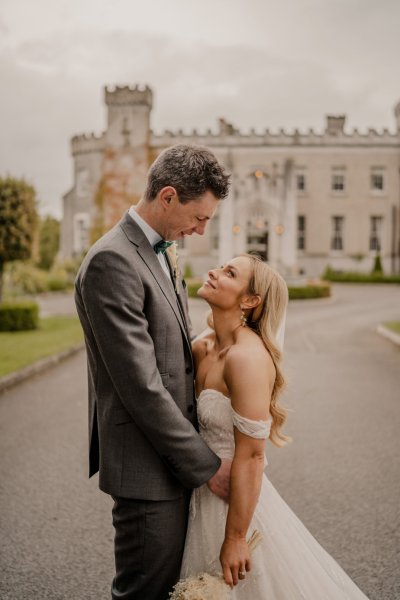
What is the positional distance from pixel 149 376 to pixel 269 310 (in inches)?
27.1

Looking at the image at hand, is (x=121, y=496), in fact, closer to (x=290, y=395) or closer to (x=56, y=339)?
(x=290, y=395)

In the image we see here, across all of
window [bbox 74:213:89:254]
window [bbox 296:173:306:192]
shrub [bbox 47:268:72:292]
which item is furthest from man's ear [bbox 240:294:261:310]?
window [bbox 74:213:89:254]

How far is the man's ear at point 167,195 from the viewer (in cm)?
241

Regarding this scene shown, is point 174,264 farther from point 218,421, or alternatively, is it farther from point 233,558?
point 233,558

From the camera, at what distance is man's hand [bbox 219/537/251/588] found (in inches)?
95.0

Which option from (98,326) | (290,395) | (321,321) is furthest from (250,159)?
(98,326)

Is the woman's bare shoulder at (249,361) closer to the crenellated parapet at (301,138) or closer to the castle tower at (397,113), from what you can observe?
the crenellated parapet at (301,138)

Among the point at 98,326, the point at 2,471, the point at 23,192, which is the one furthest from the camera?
the point at 23,192

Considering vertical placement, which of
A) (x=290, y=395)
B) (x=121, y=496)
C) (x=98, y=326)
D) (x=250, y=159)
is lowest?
(x=290, y=395)

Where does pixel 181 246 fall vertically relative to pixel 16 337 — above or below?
above

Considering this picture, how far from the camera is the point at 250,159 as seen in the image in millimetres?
46750

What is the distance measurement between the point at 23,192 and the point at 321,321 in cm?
999

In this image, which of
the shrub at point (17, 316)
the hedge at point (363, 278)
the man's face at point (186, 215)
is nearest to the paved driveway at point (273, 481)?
the man's face at point (186, 215)

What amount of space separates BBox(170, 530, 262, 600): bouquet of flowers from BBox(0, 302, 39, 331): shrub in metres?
14.1
